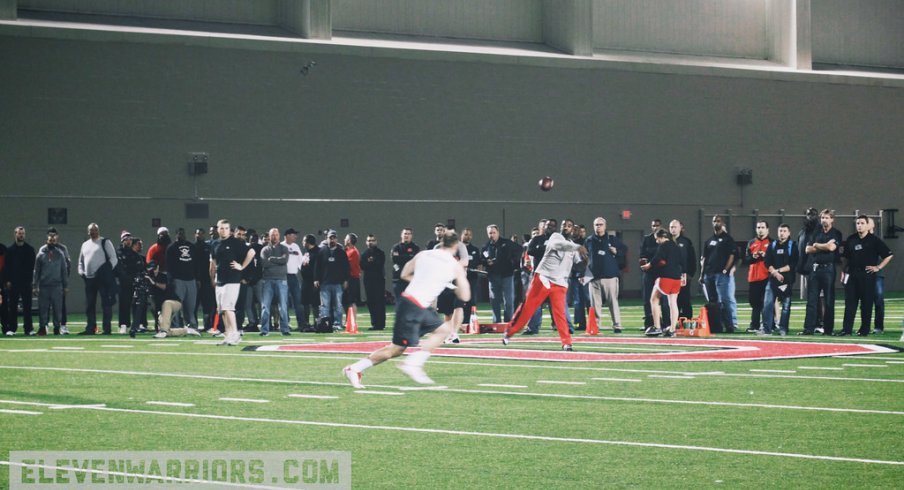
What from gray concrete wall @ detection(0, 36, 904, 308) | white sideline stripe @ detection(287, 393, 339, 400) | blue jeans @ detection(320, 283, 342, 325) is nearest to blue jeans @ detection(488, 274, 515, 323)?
blue jeans @ detection(320, 283, 342, 325)

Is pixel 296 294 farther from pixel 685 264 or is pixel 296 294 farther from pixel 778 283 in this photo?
pixel 778 283

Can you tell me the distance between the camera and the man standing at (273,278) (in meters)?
24.4

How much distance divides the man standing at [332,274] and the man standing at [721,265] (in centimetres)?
695

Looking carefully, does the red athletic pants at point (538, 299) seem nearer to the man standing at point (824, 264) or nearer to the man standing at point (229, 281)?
the man standing at point (229, 281)

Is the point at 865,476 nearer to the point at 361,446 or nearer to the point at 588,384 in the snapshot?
the point at 361,446

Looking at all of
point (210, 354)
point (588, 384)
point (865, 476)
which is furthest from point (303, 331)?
point (865, 476)

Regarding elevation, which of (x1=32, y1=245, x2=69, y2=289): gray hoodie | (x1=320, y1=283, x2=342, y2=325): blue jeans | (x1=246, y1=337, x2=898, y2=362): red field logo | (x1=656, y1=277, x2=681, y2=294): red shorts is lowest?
(x1=246, y1=337, x2=898, y2=362): red field logo

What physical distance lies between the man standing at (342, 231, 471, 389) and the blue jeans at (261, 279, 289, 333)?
34.8 feet

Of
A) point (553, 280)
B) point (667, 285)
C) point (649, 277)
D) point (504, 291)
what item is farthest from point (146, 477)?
point (504, 291)

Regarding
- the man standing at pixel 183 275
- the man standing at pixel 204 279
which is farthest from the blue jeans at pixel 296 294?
the man standing at pixel 183 275

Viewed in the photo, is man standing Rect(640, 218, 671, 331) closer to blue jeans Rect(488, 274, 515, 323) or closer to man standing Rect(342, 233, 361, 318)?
blue jeans Rect(488, 274, 515, 323)

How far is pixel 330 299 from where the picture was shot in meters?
25.8

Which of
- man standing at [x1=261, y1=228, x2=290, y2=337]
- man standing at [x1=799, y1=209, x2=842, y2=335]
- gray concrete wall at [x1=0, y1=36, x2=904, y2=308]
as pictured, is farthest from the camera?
gray concrete wall at [x1=0, y1=36, x2=904, y2=308]

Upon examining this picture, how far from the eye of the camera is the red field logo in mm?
18094
